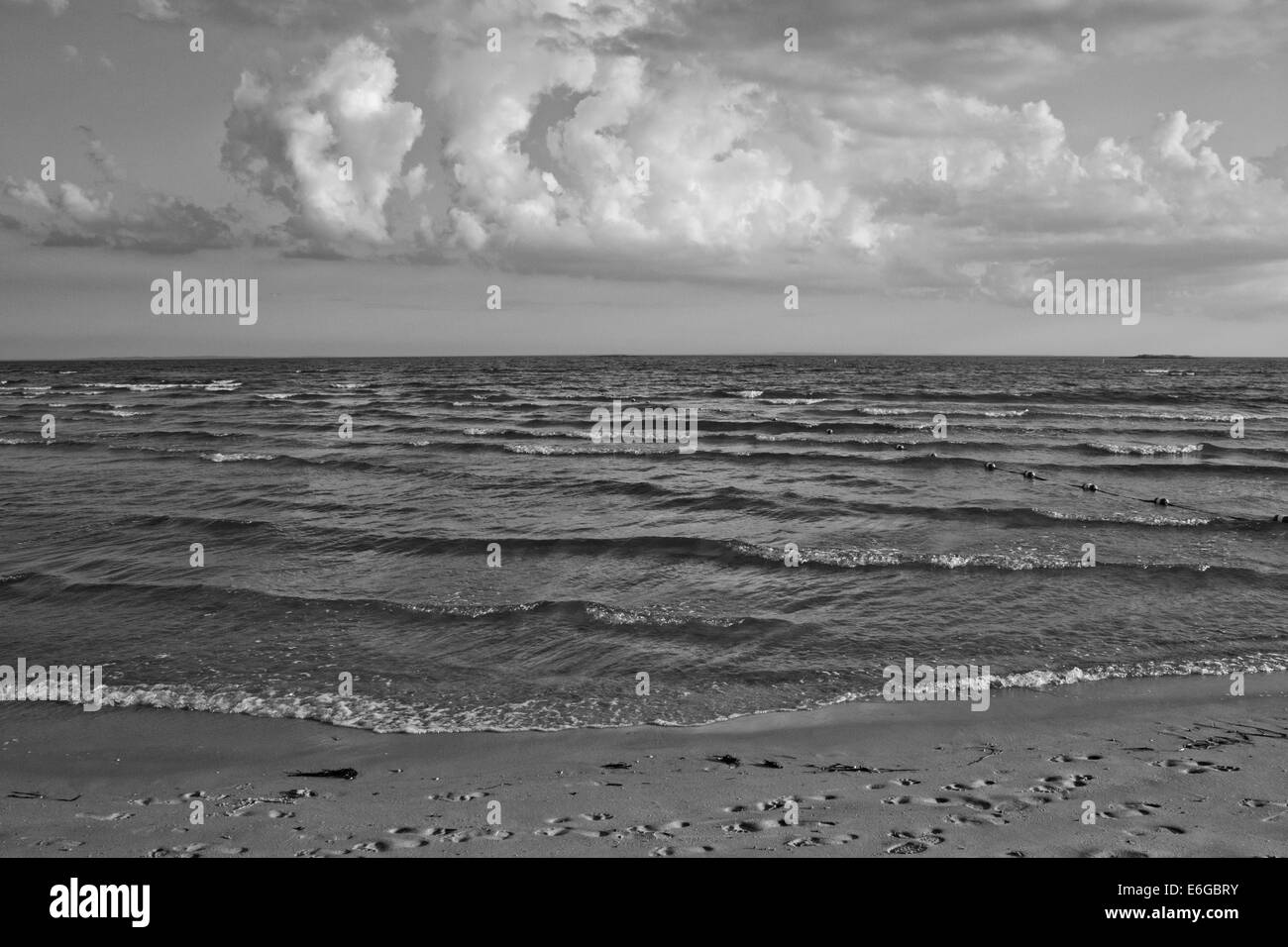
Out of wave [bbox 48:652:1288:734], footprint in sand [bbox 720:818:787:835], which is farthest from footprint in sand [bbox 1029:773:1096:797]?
footprint in sand [bbox 720:818:787:835]

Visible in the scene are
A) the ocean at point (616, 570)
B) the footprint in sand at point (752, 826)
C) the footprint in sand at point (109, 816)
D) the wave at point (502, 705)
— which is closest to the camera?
the footprint in sand at point (752, 826)

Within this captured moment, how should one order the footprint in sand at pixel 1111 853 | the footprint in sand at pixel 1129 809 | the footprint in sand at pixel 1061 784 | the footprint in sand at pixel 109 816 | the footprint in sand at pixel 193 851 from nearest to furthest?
1. the footprint in sand at pixel 1111 853
2. the footprint in sand at pixel 193 851
3. the footprint in sand at pixel 1129 809
4. the footprint in sand at pixel 109 816
5. the footprint in sand at pixel 1061 784

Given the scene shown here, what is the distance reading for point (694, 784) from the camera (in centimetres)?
701

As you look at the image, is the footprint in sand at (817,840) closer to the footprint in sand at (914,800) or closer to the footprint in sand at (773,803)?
the footprint in sand at (773,803)

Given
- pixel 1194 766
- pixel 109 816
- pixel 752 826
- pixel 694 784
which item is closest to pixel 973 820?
pixel 752 826

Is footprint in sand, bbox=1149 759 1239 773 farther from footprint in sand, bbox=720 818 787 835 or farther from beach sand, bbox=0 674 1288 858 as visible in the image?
footprint in sand, bbox=720 818 787 835

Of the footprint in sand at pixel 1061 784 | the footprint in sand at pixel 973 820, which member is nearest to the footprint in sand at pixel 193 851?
the footprint in sand at pixel 973 820

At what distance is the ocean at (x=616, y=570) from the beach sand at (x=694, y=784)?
0.60 metres

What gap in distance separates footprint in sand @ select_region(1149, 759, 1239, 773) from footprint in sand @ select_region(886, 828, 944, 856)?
269cm

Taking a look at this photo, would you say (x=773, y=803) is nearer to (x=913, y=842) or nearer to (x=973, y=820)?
(x=913, y=842)

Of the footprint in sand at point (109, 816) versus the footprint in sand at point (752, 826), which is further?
the footprint in sand at point (109, 816)

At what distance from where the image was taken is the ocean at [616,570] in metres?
9.73

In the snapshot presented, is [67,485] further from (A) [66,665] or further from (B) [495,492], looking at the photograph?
(A) [66,665]
